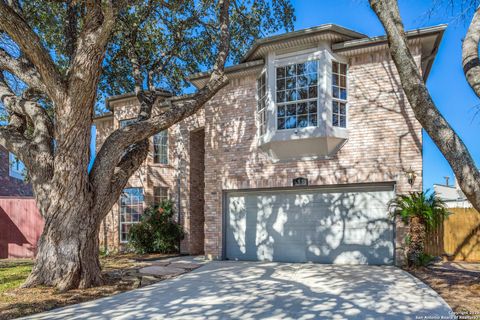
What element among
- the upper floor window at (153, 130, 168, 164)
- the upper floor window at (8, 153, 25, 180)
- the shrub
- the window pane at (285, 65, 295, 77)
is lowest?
the shrub

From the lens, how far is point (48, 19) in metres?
10.6

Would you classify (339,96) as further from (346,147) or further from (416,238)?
(416,238)

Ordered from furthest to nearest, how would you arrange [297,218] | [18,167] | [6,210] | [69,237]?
[18,167] → [6,210] → [297,218] → [69,237]

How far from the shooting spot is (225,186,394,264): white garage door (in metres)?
9.21

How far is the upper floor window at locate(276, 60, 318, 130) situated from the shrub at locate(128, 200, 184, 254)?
5731mm

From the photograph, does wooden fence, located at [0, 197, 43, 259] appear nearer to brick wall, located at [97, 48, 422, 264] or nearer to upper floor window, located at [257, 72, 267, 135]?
brick wall, located at [97, 48, 422, 264]

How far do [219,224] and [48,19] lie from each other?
8.58 meters

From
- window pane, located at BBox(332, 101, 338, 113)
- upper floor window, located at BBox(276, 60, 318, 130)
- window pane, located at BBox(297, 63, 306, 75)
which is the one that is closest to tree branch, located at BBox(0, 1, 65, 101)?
upper floor window, located at BBox(276, 60, 318, 130)

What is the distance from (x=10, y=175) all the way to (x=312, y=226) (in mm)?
18710

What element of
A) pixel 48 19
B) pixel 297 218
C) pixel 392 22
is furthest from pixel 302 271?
pixel 48 19

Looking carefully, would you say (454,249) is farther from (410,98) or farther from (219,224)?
(219,224)

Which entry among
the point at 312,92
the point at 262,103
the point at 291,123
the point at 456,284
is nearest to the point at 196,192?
the point at 262,103

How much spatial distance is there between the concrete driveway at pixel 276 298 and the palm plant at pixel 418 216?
659mm

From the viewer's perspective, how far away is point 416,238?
817cm
